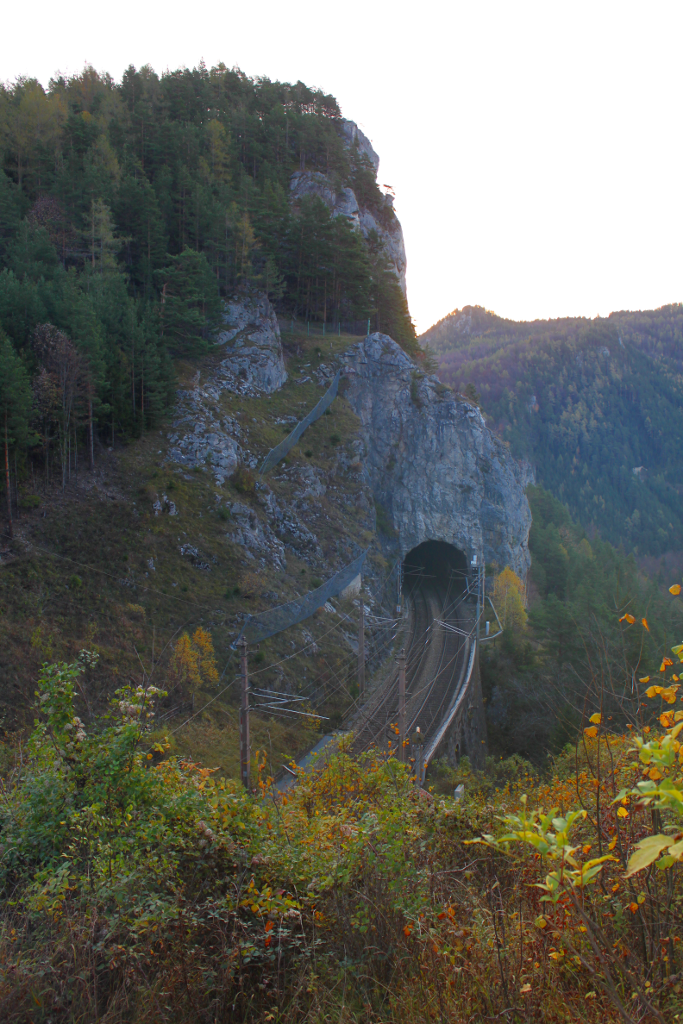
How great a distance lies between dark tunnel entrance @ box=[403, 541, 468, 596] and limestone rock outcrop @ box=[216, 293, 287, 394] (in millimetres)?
19315

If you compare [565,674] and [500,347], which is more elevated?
[500,347]

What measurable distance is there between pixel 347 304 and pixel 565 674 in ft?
130

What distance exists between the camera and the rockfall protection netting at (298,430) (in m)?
35.2

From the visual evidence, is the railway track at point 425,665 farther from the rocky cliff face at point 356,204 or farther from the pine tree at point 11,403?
the rocky cliff face at point 356,204

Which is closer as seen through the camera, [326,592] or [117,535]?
[117,535]

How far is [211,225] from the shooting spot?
42375 mm

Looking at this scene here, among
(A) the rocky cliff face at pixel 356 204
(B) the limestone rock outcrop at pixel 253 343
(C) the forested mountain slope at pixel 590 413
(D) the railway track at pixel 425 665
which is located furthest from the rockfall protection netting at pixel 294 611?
(C) the forested mountain slope at pixel 590 413

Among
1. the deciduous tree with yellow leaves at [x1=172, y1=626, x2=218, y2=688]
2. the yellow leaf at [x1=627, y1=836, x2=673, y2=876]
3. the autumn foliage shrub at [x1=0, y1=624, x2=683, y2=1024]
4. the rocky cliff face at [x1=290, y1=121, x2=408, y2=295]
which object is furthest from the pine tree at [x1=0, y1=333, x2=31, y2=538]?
the rocky cliff face at [x1=290, y1=121, x2=408, y2=295]

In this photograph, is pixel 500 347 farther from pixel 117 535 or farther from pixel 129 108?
pixel 117 535

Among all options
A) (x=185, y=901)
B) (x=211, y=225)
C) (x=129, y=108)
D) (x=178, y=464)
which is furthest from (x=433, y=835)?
(x=129, y=108)

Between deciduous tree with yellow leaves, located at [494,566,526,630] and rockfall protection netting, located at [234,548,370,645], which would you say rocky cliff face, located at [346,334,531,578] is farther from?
rockfall protection netting, located at [234,548,370,645]

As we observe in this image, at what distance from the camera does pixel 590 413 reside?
559 ft

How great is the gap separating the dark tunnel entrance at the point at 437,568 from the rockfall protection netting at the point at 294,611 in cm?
1497

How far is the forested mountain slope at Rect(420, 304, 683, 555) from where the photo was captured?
14100 cm
